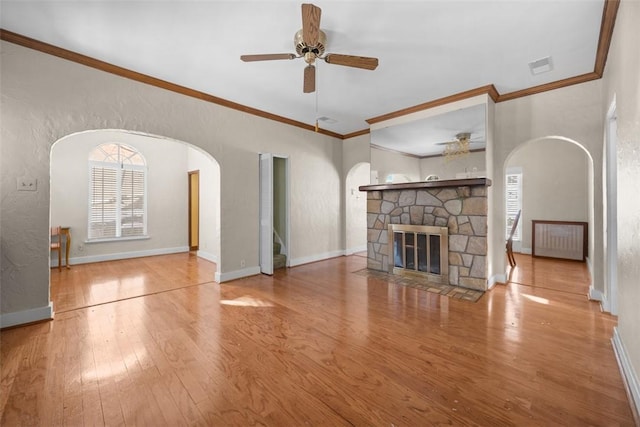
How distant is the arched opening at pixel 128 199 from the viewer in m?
5.24

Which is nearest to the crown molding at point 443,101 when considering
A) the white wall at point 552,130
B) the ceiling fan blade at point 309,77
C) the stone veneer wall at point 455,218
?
the white wall at point 552,130

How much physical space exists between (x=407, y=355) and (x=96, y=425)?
2041mm

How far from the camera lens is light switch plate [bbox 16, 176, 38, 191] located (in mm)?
2605

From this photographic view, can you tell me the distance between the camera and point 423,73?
3.28 metres

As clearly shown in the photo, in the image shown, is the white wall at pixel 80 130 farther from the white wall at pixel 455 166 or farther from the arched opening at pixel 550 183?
the arched opening at pixel 550 183

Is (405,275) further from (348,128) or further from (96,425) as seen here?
(96,425)

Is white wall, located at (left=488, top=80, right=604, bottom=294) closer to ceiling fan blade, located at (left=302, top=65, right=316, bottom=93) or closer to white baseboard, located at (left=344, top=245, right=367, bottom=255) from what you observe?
ceiling fan blade, located at (left=302, top=65, right=316, bottom=93)

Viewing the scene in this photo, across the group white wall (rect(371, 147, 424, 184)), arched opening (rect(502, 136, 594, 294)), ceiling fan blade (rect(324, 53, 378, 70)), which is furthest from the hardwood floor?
arched opening (rect(502, 136, 594, 294))

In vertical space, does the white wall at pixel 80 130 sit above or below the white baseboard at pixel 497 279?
above

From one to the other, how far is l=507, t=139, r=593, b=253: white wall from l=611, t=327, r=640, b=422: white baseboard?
4357 millimetres

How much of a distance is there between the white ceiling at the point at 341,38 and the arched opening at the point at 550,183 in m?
3.14

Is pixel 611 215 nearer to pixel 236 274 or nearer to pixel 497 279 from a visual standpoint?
pixel 497 279

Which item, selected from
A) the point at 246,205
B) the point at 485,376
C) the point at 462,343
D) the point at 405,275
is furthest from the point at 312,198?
the point at 485,376

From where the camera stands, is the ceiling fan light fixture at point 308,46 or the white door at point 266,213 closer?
the ceiling fan light fixture at point 308,46
